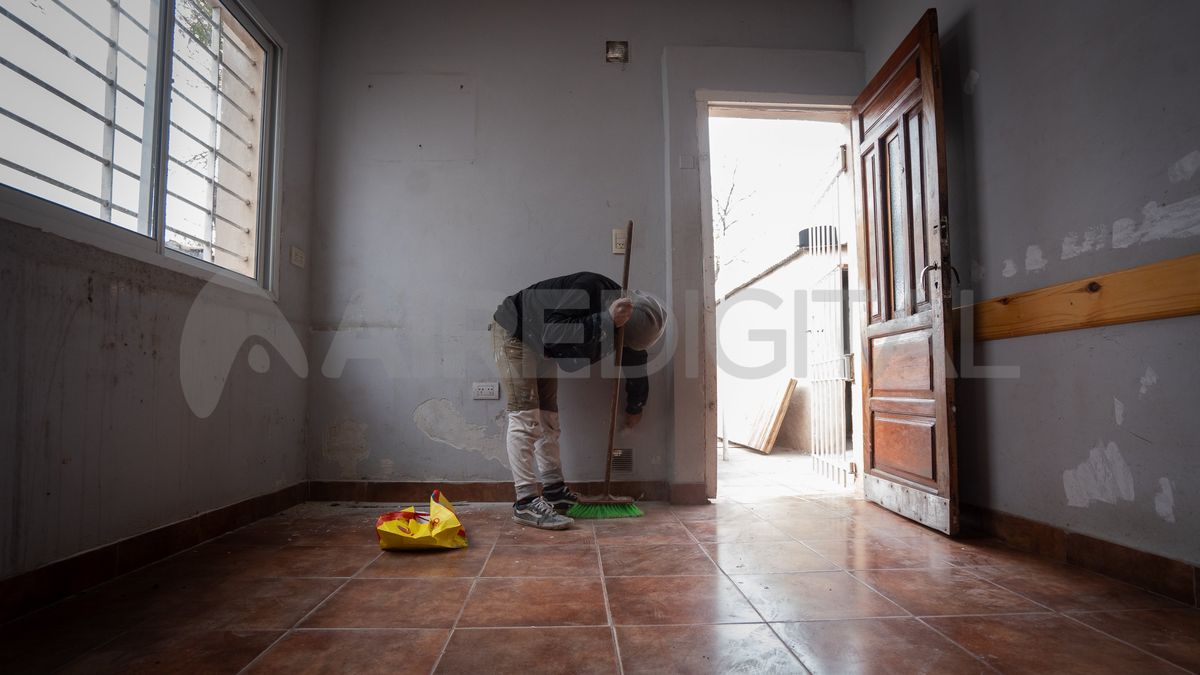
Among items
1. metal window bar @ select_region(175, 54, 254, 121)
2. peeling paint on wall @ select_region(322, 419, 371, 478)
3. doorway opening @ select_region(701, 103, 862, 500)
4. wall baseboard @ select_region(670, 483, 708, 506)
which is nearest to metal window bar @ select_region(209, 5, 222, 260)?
metal window bar @ select_region(175, 54, 254, 121)

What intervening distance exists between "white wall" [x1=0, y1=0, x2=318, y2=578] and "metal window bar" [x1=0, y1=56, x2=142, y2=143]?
458 mm

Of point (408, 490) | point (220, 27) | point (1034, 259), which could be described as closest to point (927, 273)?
point (1034, 259)

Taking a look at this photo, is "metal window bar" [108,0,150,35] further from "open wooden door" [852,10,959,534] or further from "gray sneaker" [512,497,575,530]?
"open wooden door" [852,10,959,534]

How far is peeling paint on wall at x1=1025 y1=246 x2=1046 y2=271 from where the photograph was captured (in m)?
2.28

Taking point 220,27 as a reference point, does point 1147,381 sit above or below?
below

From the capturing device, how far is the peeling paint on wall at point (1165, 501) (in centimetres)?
180

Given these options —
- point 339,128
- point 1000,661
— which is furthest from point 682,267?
point 1000,661

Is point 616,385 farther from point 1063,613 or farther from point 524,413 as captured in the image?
point 1063,613

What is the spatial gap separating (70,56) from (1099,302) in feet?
11.4

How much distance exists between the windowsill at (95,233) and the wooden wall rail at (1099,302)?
3304 millimetres

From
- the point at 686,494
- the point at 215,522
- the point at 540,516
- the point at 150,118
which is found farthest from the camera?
the point at 686,494

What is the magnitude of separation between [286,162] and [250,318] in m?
0.95

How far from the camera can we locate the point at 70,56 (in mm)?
1899

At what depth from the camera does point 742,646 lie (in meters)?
1.47
